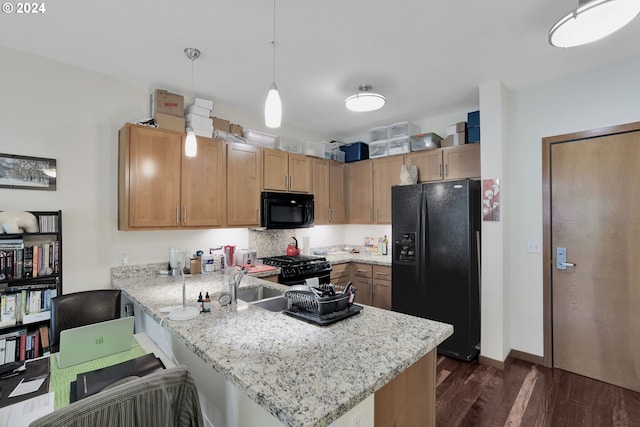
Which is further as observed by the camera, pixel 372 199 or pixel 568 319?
pixel 372 199

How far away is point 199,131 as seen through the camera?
10.2ft

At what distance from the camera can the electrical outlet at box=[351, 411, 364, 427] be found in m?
1.08

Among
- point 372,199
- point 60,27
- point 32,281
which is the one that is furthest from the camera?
point 372,199

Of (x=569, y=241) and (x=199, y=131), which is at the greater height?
(x=199, y=131)

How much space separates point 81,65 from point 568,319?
190 inches

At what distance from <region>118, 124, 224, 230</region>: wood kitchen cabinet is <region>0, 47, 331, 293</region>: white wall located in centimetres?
17

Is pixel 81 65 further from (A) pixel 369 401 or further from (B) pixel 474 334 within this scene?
(B) pixel 474 334

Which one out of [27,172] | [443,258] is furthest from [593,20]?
[27,172]

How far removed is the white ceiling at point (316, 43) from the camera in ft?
6.35

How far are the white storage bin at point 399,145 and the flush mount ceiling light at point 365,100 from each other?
1.21 metres

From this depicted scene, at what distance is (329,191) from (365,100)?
69.5 inches

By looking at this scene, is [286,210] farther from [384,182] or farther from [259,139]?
[384,182]

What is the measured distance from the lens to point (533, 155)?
3.04 meters

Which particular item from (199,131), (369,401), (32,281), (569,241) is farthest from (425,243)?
(32,281)
